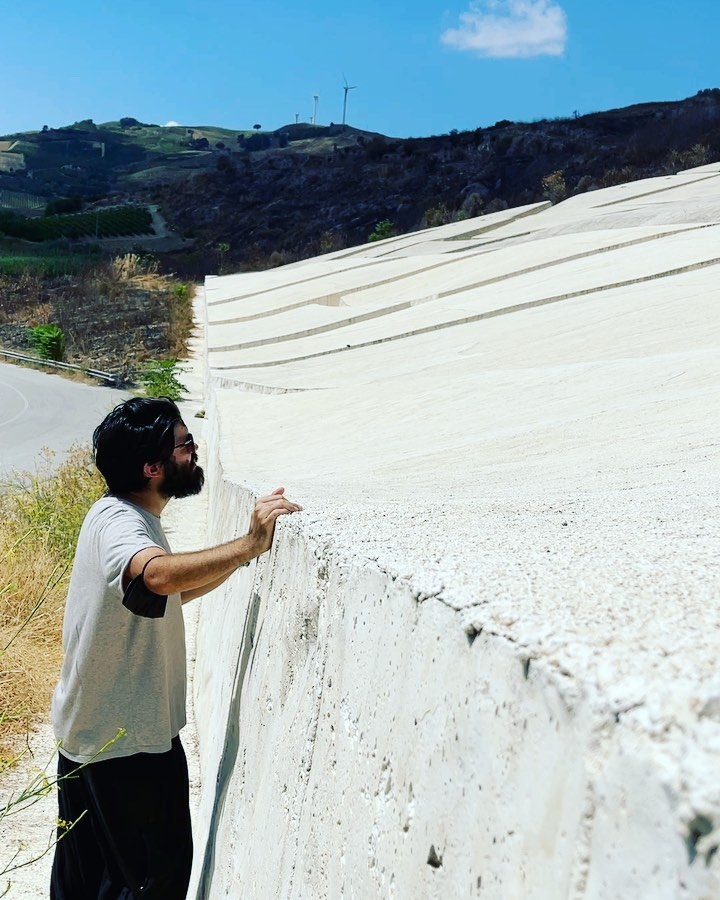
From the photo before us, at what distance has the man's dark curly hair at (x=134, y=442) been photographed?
272 centimetres

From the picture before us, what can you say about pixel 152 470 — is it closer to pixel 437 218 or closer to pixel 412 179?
pixel 437 218

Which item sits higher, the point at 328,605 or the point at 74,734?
the point at 328,605

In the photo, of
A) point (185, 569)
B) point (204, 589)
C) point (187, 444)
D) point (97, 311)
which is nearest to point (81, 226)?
point (97, 311)

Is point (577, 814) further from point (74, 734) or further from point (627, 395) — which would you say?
point (627, 395)

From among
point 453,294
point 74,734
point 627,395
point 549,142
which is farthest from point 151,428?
point 549,142

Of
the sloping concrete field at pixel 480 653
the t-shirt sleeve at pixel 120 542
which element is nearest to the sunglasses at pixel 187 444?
the t-shirt sleeve at pixel 120 542

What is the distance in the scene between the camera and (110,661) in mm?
2578

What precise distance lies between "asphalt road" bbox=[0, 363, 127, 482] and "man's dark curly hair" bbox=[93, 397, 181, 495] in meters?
7.71

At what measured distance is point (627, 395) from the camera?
4984 mm

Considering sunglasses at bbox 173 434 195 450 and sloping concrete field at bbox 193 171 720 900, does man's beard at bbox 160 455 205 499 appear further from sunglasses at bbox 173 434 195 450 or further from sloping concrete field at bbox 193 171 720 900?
sloping concrete field at bbox 193 171 720 900

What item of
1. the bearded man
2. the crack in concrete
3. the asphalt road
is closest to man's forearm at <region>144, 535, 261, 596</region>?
the bearded man

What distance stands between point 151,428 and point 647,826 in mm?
2072

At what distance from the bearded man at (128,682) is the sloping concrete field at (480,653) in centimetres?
15

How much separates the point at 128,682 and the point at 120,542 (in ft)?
1.36
